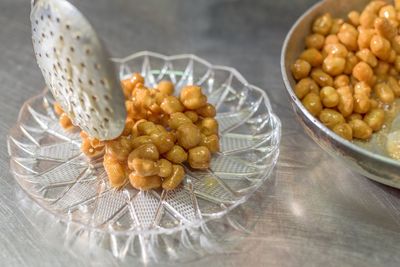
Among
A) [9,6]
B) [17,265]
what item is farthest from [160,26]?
[17,265]

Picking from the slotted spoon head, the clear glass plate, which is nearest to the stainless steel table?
the clear glass plate

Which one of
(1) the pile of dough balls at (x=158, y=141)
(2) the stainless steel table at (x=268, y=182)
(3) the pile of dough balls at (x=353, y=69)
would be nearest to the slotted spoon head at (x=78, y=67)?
(1) the pile of dough balls at (x=158, y=141)

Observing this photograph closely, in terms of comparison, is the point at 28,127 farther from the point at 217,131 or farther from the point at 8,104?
A: the point at 217,131

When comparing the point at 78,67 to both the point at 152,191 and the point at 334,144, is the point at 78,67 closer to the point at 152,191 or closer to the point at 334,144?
the point at 152,191

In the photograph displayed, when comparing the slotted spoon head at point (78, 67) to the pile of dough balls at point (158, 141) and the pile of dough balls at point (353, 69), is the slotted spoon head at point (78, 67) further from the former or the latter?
the pile of dough balls at point (353, 69)

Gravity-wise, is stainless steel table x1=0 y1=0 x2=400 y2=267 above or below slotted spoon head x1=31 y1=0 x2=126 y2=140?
below

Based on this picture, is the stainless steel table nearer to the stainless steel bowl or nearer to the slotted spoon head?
the stainless steel bowl
